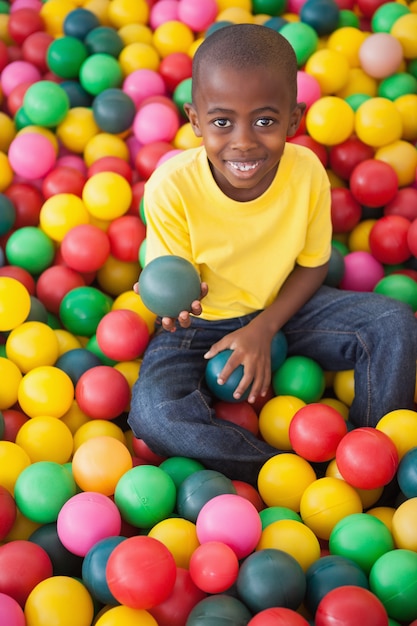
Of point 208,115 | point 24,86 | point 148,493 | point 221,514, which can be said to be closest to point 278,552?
point 221,514

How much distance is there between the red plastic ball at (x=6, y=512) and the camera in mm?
1297

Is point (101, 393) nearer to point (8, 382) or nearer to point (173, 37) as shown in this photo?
point (8, 382)

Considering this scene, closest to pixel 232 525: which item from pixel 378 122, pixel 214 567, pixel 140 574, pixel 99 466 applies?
pixel 214 567

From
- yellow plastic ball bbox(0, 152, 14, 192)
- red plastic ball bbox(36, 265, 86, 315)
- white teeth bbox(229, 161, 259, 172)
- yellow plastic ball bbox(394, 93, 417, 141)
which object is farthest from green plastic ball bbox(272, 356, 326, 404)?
yellow plastic ball bbox(0, 152, 14, 192)

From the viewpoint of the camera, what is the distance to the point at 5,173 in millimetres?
2018

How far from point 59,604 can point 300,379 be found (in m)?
0.71

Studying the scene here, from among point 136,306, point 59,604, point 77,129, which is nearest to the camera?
point 59,604

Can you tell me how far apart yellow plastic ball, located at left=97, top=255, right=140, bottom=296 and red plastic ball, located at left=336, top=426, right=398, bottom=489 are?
2.71 feet

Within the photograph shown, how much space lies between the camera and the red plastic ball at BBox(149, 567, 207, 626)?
1.15 meters

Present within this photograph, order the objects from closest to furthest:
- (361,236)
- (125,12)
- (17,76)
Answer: (361,236) < (17,76) < (125,12)

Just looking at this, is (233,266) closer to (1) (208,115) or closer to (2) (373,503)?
(1) (208,115)

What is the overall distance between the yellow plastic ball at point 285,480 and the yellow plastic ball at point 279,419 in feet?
0.44

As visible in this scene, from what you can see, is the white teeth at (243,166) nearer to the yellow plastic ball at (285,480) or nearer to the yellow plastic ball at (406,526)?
the yellow plastic ball at (285,480)

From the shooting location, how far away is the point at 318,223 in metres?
1.61
